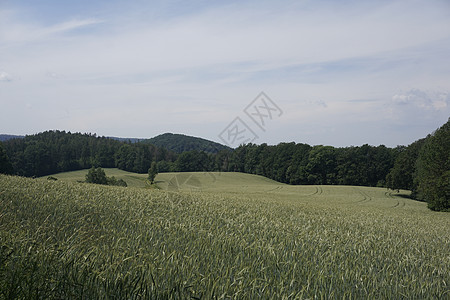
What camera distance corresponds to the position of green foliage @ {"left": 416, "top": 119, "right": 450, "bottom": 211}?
1178 inches

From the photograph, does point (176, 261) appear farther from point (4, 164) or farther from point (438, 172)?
point (4, 164)

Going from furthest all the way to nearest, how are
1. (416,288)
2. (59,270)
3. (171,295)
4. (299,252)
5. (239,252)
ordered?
(299,252) → (239,252) → (416,288) → (59,270) → (171,295)

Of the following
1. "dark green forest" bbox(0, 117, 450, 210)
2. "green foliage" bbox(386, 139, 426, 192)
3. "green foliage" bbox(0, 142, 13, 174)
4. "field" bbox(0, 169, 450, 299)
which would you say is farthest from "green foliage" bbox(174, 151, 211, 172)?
"field" bbox(0, 169, 450, 299)

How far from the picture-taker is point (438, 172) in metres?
30.8

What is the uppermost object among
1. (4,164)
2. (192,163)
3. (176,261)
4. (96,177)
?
(192,163)

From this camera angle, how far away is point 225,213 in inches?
361

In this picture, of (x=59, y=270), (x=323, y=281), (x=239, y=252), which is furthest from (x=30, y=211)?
(x=323, y=281)

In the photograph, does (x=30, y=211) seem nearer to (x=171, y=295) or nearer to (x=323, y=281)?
(x=171, y=295)

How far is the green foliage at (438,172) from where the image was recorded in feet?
98.2

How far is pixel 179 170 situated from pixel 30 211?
56.4 m

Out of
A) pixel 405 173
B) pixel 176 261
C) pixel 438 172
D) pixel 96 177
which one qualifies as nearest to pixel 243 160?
A: pixel 405 173

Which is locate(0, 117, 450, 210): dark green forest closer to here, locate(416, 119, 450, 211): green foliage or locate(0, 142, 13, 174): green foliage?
locate(0, 142, 13, 174): green foliage

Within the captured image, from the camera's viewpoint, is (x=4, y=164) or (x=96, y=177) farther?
(x=4, y=164)

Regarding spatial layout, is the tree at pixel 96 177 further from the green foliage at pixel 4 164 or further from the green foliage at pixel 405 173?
the green foliage at pixel 405 173
